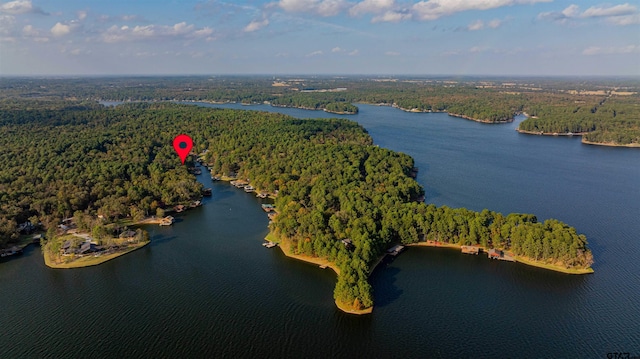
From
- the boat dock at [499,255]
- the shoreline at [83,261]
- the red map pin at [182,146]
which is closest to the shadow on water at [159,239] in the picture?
the shoreline at [83,261]

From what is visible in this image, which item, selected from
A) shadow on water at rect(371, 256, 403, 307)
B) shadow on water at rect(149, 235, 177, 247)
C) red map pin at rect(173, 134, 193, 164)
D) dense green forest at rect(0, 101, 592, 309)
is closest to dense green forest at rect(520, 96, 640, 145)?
dense green forest at rect(0, 101, 592, 309)

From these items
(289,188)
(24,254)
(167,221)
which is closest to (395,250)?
(289,188)

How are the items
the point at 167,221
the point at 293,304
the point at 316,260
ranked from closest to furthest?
the point at 293,304 < the point at 316,260 < the point at 167,221

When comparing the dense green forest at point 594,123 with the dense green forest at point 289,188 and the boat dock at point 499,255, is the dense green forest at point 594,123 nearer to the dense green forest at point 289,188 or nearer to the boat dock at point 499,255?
the dense green forest at point 289,188

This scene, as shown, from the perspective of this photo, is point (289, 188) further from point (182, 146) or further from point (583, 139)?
point (583, 139)

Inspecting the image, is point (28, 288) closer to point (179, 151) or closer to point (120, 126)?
point (179, 151)

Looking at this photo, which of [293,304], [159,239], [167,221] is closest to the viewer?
[293,304]

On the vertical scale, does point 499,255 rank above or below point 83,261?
above

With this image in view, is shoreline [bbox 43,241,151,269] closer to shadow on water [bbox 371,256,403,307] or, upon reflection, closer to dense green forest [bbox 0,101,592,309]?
dense green forest [bbox 0,101,592,309]
